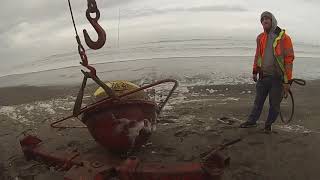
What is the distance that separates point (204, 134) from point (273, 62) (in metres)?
1.44

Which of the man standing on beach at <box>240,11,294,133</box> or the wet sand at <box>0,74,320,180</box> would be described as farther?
the man standing on beach at <box>240,11,294,133</box>

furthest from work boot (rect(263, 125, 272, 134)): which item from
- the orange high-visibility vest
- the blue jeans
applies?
the orange high-visibility vest

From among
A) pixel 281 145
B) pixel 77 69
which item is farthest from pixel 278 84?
pixel 77 69

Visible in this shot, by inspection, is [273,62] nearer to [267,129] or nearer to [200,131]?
[267,129]

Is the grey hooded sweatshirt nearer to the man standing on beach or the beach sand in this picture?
the man standing on beach

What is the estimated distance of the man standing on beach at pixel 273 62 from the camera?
5.81m

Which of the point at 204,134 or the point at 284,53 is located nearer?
the point at 284,53

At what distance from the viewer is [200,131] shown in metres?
6.51

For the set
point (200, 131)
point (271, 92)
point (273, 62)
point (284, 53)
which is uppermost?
point (284, 53)

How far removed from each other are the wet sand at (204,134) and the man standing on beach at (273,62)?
0.62 meters

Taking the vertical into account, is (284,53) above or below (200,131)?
above

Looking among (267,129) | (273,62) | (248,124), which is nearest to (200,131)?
(248,124)

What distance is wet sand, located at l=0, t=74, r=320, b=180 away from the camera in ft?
16.9

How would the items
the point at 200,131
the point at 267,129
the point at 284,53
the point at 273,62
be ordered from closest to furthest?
the point at 284,53, the point at 273,62, the point at 267,129, the point at 200,131
